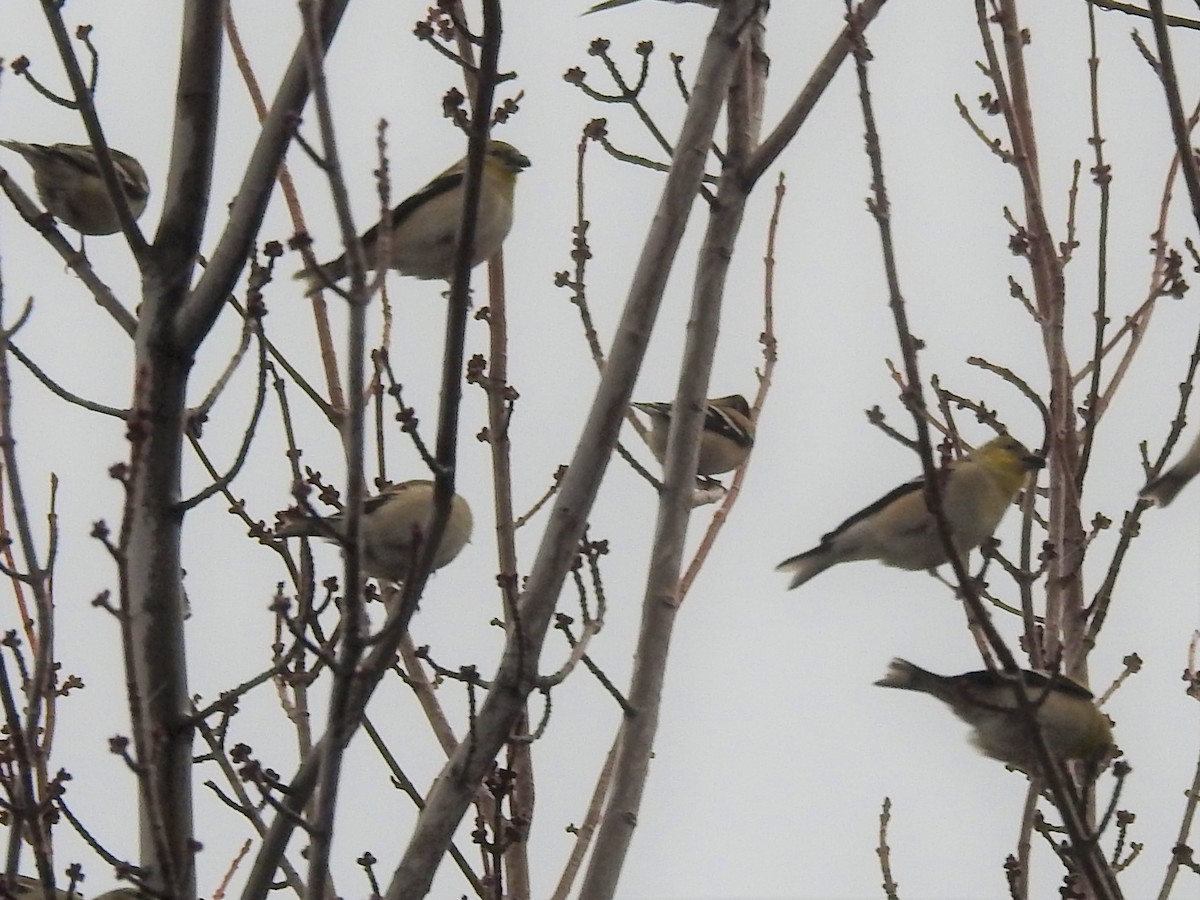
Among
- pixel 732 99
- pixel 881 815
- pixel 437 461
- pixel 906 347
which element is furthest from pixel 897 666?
pixel 437 461

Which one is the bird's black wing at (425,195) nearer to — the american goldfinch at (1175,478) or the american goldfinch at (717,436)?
the american goldfinch at (717,436)

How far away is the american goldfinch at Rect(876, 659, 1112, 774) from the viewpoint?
477cm

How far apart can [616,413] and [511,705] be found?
2.25 ft

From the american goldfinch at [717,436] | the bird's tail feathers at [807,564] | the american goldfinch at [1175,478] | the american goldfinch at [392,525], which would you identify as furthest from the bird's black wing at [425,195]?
the american goldfinch at [1175,478]

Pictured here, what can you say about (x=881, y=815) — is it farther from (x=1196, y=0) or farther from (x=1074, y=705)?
(x=1196, y=0)

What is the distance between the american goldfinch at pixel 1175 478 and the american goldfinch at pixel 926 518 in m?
0.83

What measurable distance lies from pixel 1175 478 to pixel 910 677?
3.53ft

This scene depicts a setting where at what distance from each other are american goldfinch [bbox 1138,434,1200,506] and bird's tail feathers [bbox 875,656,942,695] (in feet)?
3.08

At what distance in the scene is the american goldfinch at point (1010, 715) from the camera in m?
4.77

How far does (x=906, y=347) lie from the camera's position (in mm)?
2756

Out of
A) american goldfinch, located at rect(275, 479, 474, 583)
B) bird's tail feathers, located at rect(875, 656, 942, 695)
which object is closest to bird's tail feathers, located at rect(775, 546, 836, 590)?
bird's tail feathers, located at rect(875, 656, 942, 695)

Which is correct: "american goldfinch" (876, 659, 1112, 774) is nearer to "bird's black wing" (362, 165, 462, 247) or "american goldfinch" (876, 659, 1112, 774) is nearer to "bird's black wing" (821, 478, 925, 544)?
"bird's black wing" (821, 478, 925, 544)

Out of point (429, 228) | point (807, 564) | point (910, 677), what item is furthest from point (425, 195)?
point (910, 677)

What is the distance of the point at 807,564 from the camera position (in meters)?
5.67
